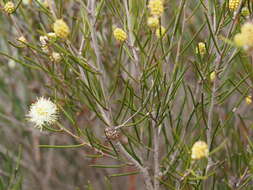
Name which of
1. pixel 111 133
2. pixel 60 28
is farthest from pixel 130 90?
pixel 60 28

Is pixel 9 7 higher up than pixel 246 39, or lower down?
higher up

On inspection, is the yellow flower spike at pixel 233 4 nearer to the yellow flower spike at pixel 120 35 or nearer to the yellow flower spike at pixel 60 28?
the yellow flower spike at pixel 120 35

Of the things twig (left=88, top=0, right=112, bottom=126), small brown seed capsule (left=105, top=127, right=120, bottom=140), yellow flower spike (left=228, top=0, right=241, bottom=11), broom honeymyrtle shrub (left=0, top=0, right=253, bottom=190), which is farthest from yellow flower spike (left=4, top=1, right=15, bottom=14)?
yellow flower spike (left=228, top=0, right=241, bottom=11)

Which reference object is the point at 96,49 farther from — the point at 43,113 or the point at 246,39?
the point at 246,39

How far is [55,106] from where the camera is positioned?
3.78ft

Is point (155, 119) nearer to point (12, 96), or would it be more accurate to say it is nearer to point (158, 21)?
point (158, 21)

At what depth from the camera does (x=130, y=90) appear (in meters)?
1.05

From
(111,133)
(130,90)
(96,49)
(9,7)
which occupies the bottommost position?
(111,133)

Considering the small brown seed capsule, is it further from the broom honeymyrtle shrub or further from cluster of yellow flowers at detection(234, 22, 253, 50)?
cluster of yellow flowers at detection(234, 22, 253, 50)

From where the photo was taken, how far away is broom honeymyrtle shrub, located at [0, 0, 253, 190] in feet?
3.40

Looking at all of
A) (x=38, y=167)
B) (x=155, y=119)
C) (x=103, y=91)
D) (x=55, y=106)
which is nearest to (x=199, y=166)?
(x=155, y=119)

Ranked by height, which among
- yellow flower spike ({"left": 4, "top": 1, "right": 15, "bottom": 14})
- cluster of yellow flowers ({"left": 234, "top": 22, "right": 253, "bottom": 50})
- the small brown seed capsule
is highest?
yellow flower spike ({"left": 4, "top": 1, "right": 15, "bottom": 14})

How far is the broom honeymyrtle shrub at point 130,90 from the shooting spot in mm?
1035

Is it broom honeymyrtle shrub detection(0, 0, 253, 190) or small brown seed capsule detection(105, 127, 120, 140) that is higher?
broom honeymyrtle shrub detection(0, 0, 253, 190)
